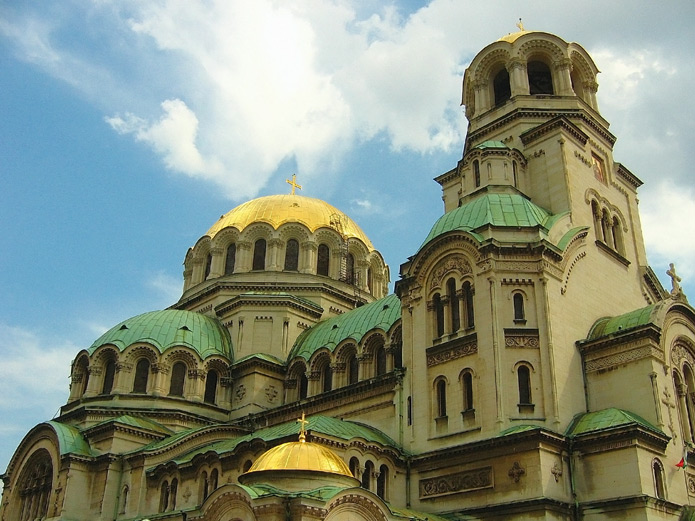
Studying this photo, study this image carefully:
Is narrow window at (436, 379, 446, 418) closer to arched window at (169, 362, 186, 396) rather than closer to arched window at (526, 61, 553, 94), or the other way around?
arched window at (169, 362, 186, 396)

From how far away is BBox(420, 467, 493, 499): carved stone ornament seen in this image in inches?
972

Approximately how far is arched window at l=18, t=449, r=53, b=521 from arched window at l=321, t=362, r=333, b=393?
1249 centimetres

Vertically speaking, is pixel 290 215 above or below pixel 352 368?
above

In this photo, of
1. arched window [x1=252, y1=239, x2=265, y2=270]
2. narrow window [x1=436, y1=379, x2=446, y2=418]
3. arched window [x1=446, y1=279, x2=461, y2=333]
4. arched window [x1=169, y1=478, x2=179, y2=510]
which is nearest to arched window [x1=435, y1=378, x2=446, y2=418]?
narrow window [x1=436, y1=379, x2=446, y2=418]

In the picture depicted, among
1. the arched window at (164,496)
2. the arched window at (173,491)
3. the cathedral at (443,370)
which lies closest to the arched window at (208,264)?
the cathedral at (443,370)

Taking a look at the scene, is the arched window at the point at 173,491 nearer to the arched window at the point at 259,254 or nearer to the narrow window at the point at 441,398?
the narrow window at the point at 441,398

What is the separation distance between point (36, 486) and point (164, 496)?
25.2 ft

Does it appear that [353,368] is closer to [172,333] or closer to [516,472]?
[172,333]

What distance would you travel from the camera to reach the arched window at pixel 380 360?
3303cm

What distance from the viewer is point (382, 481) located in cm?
2636

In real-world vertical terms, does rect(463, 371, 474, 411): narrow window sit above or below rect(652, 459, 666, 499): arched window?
above

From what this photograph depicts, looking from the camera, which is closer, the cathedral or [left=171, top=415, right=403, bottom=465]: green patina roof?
the cathedral

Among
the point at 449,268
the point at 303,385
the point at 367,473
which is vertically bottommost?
the point at 367,473

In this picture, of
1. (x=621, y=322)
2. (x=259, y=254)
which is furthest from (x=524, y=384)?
(x=259, y=254)
